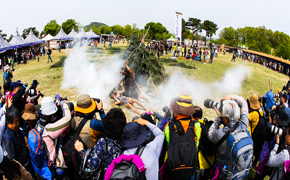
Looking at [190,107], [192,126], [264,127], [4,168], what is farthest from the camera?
[264,127]

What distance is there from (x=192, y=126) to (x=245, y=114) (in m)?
0.84

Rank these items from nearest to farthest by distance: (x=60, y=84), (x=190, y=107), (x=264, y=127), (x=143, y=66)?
(x=190, y=107)
(x=264, y=127)
(x=143, y=66)
(x=60, y=84)

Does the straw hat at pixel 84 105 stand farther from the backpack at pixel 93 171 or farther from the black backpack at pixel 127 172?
the black backpack at pixel 127 172

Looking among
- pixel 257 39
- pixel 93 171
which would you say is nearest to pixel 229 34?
pixel 257 39

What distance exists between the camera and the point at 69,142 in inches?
103

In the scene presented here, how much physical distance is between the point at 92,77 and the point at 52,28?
71000 millimetres

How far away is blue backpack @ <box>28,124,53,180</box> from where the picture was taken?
7.67 feet

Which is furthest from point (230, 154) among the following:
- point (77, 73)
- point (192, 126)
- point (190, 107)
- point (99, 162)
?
point (77, 73)

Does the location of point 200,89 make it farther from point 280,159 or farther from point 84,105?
point 84,105

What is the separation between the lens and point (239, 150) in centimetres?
206

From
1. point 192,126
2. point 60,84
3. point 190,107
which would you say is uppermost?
point 190,107

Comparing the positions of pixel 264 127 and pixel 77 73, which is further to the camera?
pixel 77 73

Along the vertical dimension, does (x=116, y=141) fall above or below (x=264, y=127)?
above

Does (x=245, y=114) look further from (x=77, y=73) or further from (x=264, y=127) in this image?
(x=77, y=73)
